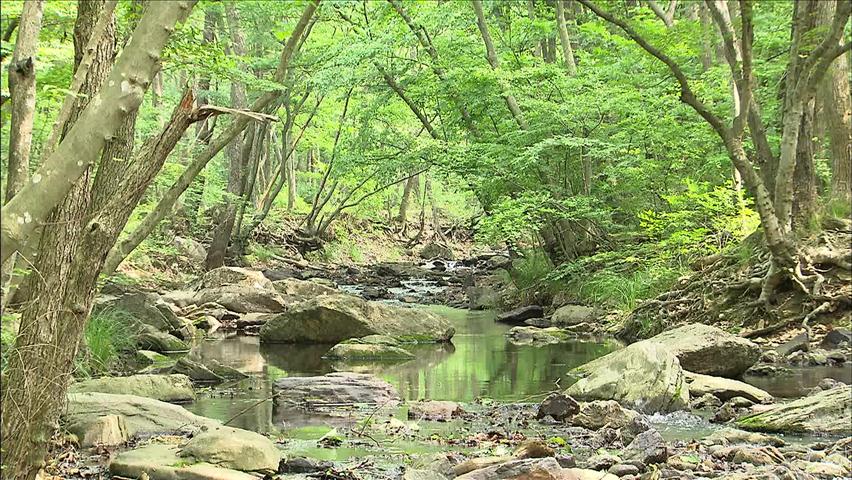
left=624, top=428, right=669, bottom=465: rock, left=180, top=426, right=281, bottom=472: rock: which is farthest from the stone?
left=624, top=428, right=669, bottom=465: rock

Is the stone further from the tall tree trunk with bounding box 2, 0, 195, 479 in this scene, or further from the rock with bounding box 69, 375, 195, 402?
the tall tree trunk with bounding box 2, 0, 195, 479

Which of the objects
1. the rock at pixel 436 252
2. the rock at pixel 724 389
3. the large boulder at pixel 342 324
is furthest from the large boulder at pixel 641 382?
the rock at pixel 436 252

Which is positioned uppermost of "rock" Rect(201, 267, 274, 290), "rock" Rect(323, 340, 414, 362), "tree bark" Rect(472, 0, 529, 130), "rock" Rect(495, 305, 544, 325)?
"tree bark" Rect(472, 0, 529, 130)

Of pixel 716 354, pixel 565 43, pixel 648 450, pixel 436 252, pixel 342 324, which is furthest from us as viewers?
pixel 436 252

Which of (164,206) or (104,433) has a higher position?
(164,206)

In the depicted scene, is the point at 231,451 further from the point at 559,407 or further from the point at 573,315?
the point at 573,315

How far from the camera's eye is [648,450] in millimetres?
5684

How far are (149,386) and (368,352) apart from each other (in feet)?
14.8

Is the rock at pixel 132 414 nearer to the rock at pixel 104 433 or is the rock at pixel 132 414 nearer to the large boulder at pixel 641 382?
the rock at pixel 104 433

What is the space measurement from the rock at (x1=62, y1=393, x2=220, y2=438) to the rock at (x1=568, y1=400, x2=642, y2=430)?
3.13 meters

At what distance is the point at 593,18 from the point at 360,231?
17.1m

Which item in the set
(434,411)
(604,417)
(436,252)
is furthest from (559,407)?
(436,252)

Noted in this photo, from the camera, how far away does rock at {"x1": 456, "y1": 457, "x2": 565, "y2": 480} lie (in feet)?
16.1

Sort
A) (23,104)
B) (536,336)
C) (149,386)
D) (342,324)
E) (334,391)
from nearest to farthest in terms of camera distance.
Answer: (23,104), (149,386), (334,391), (342,324), (536,336)
